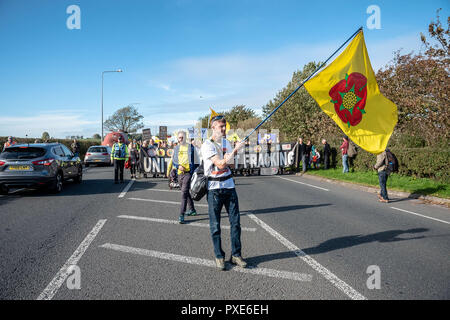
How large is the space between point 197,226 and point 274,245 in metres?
1.81

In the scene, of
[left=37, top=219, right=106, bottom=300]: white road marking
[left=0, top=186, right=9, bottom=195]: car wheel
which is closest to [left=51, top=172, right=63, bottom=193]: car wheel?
[left=0, top=186, right=9, bottom=195]: car wheel

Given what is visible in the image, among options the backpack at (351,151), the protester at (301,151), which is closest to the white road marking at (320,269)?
the backpack at (351,151)

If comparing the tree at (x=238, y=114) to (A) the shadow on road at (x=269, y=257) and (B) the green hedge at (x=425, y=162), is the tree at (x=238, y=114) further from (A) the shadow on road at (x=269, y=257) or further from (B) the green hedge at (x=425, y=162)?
(A) the shadow on road at (x=269, y=257)

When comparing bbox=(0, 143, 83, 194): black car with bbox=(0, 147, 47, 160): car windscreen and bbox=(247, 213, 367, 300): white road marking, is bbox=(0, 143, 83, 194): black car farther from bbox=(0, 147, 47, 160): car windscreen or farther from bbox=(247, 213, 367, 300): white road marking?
bbox=(247, 213, 367, 300): white road marking

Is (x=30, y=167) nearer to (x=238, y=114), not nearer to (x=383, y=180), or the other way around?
(x=383, y=180)

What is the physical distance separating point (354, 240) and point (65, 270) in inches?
173

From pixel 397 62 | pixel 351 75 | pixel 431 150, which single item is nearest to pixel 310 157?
pixel 431 150

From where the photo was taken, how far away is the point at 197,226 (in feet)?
20.3

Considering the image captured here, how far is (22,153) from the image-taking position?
32.7 feet

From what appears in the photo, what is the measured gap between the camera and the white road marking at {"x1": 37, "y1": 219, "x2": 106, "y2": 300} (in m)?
3.27

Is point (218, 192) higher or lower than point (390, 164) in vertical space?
lower

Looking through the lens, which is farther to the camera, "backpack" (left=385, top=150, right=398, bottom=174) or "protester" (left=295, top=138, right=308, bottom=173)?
"protester" (left=295, top=138, right=308, bottom=173)

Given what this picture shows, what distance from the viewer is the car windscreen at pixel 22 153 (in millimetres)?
9812

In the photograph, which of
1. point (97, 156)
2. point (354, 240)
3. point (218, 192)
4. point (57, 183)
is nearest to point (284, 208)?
point (354, 240)
